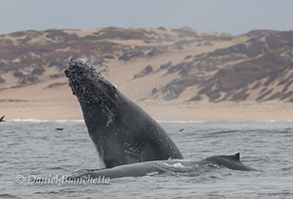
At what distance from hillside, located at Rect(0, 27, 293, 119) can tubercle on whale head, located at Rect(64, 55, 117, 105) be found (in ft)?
161

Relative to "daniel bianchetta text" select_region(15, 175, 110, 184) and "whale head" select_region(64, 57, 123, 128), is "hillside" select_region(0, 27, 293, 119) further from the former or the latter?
"whale head" select_region(64, 57, 123, 128)

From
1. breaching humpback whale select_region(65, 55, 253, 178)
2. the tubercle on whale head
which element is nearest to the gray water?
breaching humpback whale select_region(65, 55, 253, 178)

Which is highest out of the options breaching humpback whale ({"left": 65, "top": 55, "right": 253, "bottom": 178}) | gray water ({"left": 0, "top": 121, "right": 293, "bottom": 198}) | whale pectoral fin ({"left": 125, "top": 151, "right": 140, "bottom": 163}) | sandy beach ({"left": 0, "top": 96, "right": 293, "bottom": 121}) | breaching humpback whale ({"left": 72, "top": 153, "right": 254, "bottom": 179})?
breaching humpback whale ({"left": 65, "top": 55, "right": 253, "bottom": 178})

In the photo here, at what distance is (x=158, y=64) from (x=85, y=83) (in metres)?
75.1

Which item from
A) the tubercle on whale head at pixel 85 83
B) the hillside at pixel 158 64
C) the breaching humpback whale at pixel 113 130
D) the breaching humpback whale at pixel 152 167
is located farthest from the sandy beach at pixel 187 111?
the tubercle on whale head at pixel 85 83

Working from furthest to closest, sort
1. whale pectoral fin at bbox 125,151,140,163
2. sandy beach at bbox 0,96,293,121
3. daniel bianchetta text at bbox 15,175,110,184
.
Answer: sandy beach at bbox 0,96,293,121 < whale pectoral fin at bbox 125,151,140,163 < daniel bianchetta text at bbox 15,175,110,184

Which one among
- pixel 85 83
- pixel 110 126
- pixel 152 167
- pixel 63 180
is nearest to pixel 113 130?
pixel 110 126

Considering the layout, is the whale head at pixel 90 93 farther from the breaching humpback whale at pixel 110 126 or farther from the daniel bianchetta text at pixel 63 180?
the daniel bianchetta text at pixel 63 180

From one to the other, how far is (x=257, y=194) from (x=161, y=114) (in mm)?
A: 44128

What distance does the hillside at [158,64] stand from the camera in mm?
68125

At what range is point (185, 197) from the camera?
9.52m

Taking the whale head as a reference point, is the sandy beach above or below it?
below

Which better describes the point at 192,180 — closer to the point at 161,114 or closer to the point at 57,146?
the point at 57,146

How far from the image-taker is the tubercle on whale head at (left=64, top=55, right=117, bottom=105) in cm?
1105
